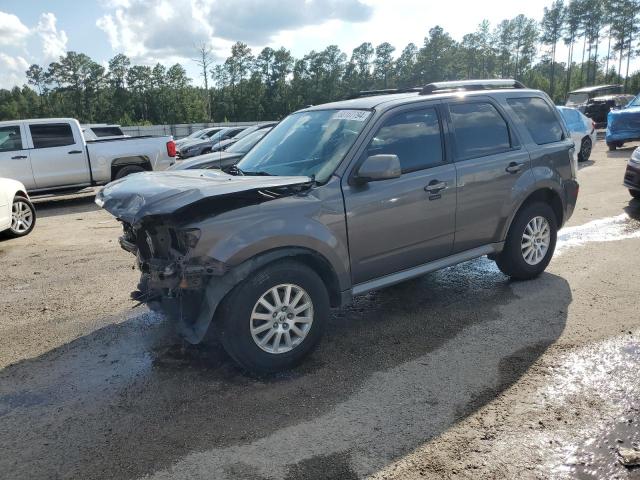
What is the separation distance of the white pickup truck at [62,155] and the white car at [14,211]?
2826 mm

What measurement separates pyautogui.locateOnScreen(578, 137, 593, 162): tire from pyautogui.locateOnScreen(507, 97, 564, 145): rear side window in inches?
406

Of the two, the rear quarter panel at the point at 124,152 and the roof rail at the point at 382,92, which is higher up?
the roof rail at the point at 382,92

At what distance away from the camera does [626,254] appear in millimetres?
6316

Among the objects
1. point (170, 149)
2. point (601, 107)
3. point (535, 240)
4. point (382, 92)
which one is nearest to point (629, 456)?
point (535, 240)

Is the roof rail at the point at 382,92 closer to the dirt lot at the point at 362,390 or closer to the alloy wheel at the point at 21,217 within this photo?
the dirt lot at the point at 362,390

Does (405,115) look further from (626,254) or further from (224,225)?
(626,254)

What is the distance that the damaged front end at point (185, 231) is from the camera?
137 inches

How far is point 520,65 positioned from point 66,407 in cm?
9262

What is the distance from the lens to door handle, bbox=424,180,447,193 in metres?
4.44

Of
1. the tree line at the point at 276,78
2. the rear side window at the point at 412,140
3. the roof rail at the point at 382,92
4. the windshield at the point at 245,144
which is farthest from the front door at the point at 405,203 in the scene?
the tree line at the point at 276,78

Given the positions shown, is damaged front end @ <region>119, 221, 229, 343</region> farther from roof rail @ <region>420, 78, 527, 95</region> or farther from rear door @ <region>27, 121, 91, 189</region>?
rear door @ <region>27, 121, 91, 189</region>

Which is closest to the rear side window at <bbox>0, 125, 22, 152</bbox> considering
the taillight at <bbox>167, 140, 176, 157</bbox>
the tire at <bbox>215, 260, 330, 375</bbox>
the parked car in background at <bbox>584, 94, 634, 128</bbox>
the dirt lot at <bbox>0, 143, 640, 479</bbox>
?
the taillight at <bbox>167, 140, 176, 157</bbox>

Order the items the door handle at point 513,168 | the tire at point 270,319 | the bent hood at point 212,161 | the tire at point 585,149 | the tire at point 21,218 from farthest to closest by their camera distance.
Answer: the tire at point 585,149, the bent hood at point 212,161, the tire at point 21,218, the door handle at point 513,168, the tire at point 270,319

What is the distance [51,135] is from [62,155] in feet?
1.81
